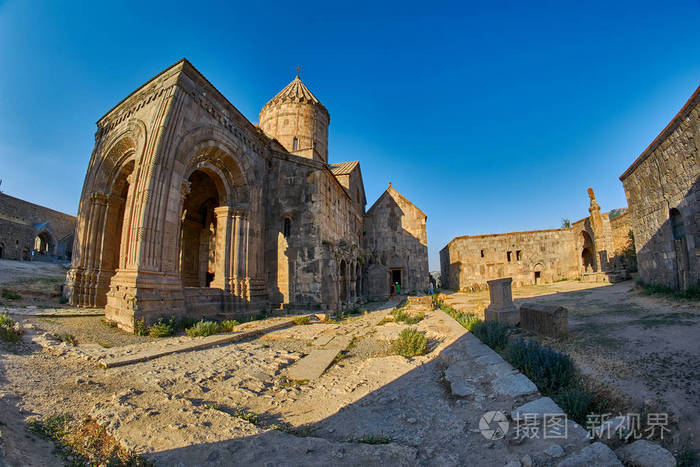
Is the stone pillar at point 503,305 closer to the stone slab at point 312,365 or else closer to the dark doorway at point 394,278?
the stone slab at point 312,365

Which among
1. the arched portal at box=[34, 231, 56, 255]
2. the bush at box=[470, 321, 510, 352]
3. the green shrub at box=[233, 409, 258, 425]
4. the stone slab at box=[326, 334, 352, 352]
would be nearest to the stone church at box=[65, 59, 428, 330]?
the stone slab at box=[326, 334, 352, 352]

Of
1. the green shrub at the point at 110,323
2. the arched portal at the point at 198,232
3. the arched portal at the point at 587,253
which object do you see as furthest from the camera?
the arched portal at the point at 587,253

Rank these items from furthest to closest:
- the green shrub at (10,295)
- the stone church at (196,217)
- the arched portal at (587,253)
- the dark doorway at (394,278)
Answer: the dark doorway at (394,278) < the arched portal at (587,253) < the green shrub at (10,295) < the stone church at (196,217)

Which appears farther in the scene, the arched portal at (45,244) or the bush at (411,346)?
the arched portal at (45,244)

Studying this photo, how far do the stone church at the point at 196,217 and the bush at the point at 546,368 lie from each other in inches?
297

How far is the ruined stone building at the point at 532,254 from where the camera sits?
2080 centimetres

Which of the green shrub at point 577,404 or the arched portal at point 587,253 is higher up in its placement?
the arched portal at point 587,253

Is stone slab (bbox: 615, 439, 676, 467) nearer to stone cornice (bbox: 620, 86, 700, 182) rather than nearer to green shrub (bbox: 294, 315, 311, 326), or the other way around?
green shrub (bbox: 294, 315, 311, 326)

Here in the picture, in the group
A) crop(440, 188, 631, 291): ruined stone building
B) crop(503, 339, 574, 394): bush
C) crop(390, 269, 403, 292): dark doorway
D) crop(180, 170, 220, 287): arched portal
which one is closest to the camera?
crop(503, 339, 574, 394): bush

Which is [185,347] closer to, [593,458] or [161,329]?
[161,329]

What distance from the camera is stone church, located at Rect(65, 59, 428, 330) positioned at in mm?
7527

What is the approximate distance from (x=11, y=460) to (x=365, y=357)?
15.0ft

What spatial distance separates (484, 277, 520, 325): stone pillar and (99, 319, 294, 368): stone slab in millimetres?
5728

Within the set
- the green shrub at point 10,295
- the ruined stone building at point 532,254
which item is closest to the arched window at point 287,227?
the green shrub at point 10,295
